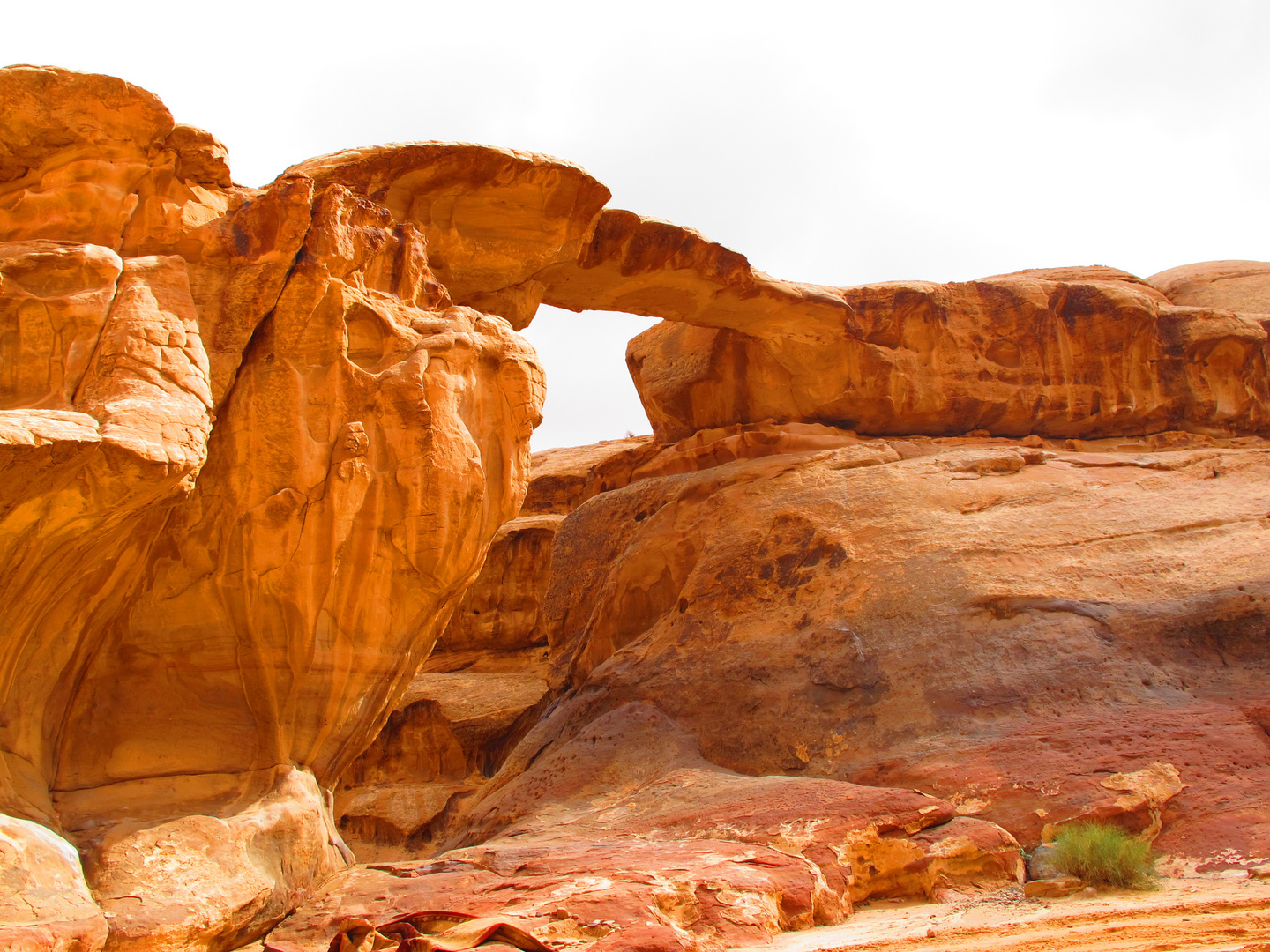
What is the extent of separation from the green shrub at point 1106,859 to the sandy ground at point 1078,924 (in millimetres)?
111

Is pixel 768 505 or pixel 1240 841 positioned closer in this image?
pixel 1240 841

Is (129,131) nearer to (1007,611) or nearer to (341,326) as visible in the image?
(341,326)

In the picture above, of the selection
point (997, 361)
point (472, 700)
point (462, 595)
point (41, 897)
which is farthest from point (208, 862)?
point (997, 361)

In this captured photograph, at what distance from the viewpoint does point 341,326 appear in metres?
7.90

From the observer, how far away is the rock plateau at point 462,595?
640cm

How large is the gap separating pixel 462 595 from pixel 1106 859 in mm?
4965

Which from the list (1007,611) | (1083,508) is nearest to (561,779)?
(1007,611)

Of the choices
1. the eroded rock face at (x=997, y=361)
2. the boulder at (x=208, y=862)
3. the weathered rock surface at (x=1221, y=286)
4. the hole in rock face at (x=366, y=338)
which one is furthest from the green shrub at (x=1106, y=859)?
the weathered rock surface at (x=1221, y=286)

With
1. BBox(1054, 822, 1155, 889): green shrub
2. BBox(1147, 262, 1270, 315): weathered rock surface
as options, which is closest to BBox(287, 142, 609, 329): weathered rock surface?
BBox(1054, 822, 1155, 889): green shrub

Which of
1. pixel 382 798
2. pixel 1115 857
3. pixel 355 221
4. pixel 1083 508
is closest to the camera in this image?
pixel 1115 857

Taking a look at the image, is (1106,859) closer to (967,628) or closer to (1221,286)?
(967,628)

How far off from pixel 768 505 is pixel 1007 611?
274 cm

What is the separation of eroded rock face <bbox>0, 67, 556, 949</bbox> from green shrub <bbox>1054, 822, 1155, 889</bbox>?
14.3 feet

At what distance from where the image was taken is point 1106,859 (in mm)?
6621
